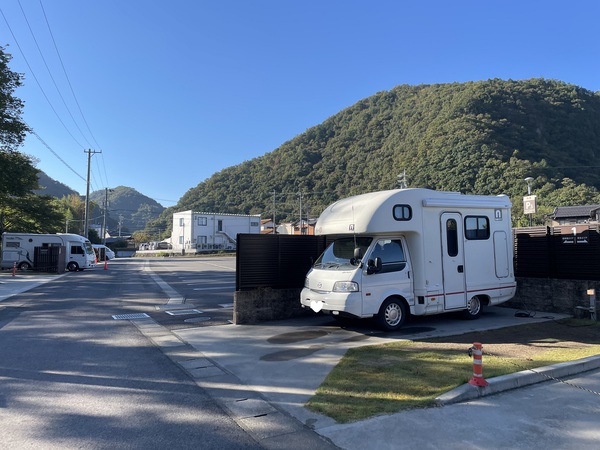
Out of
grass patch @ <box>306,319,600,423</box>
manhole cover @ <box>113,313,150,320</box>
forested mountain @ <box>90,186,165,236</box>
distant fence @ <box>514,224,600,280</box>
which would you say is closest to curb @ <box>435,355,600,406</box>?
grass patch @ <box>306,319,600,423</box>

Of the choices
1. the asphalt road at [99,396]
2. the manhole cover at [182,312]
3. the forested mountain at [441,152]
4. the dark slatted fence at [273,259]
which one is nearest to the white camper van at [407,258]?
the dark slatted fence at [273,259]

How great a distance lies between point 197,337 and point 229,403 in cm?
400

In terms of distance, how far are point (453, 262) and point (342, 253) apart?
2.78m

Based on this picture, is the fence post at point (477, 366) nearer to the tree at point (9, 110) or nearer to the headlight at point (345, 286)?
the headlight at point (345, 286)

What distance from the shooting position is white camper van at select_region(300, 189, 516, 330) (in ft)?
27.4

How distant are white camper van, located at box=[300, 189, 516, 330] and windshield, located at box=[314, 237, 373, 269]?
1.0 inches

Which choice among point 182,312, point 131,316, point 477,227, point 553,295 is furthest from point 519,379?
point 131,316

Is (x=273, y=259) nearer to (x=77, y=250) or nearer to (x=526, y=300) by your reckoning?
(x=526, y=300)

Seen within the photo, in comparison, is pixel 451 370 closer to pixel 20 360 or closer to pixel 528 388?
pixel 528 388

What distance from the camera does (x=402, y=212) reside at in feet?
29.2

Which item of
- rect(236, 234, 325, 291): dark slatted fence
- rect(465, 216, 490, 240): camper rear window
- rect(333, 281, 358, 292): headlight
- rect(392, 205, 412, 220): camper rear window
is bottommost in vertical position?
rect(333, 281, 358, 292): headlight

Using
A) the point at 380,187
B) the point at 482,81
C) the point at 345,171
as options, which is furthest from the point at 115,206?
the point at 482,81

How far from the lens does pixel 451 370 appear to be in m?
5.90

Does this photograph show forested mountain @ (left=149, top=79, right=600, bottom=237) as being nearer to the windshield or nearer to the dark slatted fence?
the dark slatted fence
